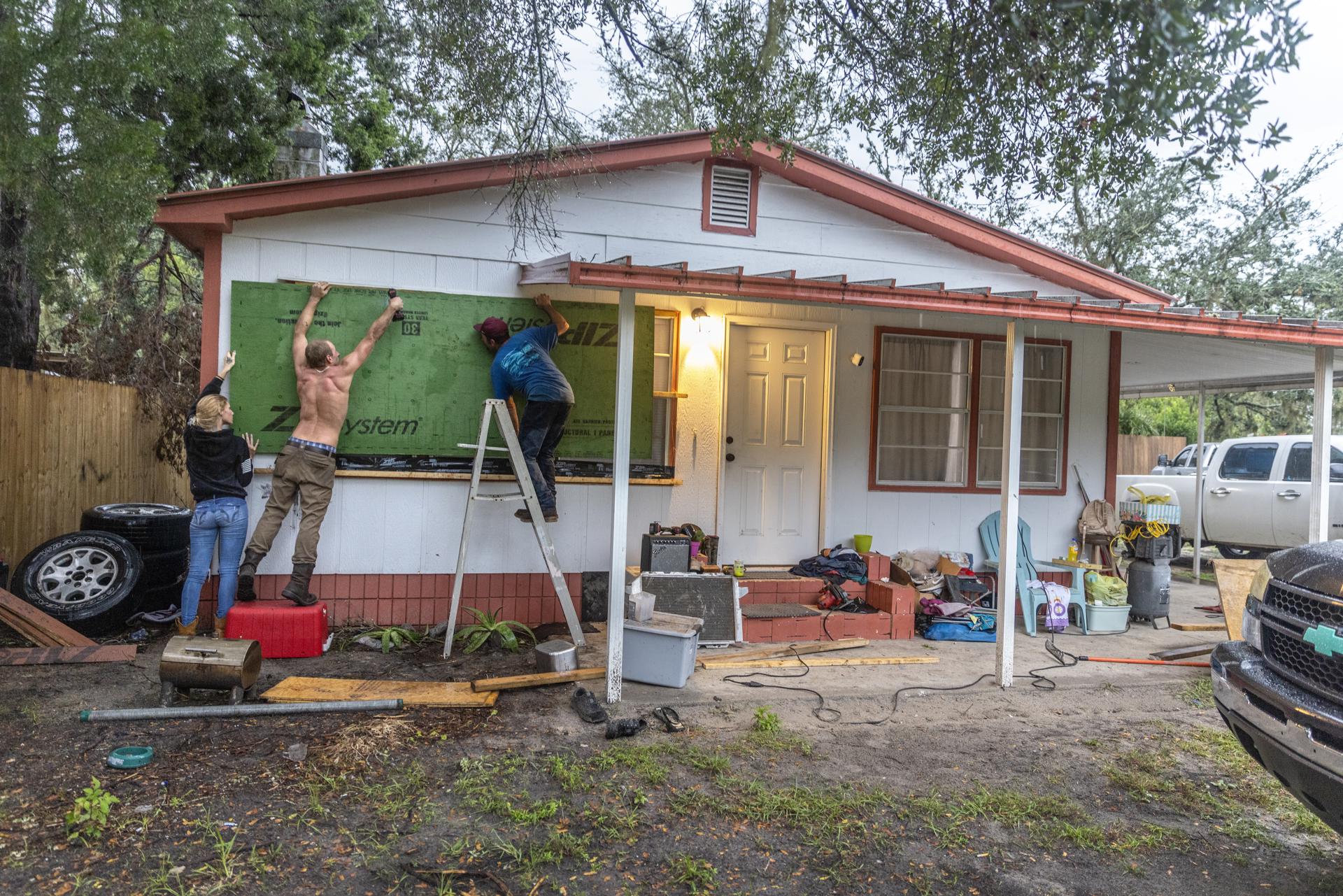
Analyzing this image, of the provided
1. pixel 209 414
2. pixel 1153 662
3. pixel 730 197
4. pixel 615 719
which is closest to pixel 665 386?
pixel 730 197

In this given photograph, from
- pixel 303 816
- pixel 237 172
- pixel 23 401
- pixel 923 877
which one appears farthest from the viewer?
pixel 237 172

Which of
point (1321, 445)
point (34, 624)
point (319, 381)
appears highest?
point (319, 381)

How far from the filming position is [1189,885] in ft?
11.2

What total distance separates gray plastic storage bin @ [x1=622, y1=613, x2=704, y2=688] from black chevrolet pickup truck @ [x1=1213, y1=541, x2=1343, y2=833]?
3.04 m

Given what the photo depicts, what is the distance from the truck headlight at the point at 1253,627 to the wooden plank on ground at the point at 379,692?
12.7ft

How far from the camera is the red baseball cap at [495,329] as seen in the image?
6633 millimetres

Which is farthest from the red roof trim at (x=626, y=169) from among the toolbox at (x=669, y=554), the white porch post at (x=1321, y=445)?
the toolbox at (x=669, y=554)

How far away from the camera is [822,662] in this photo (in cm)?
637

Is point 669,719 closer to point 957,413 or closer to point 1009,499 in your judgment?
point 1009,499

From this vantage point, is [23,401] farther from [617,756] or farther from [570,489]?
[617,756]

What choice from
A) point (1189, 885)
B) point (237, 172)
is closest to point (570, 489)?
point (1189, 885)

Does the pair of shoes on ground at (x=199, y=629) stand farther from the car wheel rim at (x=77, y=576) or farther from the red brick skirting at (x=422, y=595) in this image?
the car wheel rim at (x=77, y=576)

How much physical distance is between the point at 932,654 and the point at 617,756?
11.0 feet

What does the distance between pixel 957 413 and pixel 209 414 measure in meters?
6.42
